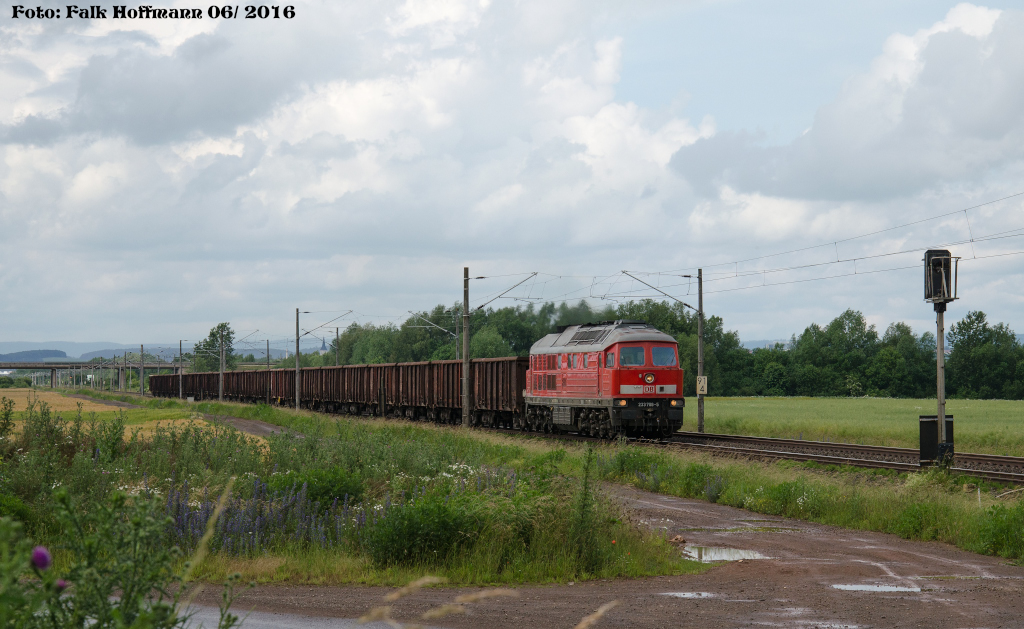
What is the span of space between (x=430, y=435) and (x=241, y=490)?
1985 cm

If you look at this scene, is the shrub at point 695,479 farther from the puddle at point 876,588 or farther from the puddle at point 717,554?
the puddle at point 876,588

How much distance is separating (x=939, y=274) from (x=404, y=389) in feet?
109

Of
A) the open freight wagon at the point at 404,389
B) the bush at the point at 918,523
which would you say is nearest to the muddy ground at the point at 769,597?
the bush at the point at 918,523

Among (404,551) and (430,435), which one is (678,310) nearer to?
(430,435)

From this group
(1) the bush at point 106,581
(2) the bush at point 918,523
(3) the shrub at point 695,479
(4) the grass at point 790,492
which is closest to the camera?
(1) the bush at point 106,581

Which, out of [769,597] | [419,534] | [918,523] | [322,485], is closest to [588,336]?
[918,523]

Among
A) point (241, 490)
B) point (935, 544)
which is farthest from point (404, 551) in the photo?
point (935, 544)

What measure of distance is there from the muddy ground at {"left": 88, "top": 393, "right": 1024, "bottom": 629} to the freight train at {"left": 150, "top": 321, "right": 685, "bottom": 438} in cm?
1861

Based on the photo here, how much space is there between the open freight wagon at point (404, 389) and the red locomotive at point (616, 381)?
14.2 feet

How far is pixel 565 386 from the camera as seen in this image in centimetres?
3553

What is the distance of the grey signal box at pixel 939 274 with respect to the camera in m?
21.9

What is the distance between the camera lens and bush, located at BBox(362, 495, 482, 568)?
36.9ft

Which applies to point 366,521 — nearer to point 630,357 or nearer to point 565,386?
point 630,357

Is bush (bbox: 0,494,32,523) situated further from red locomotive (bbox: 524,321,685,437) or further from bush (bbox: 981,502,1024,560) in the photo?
red locomotive (bbox: 524,321,685,437)
